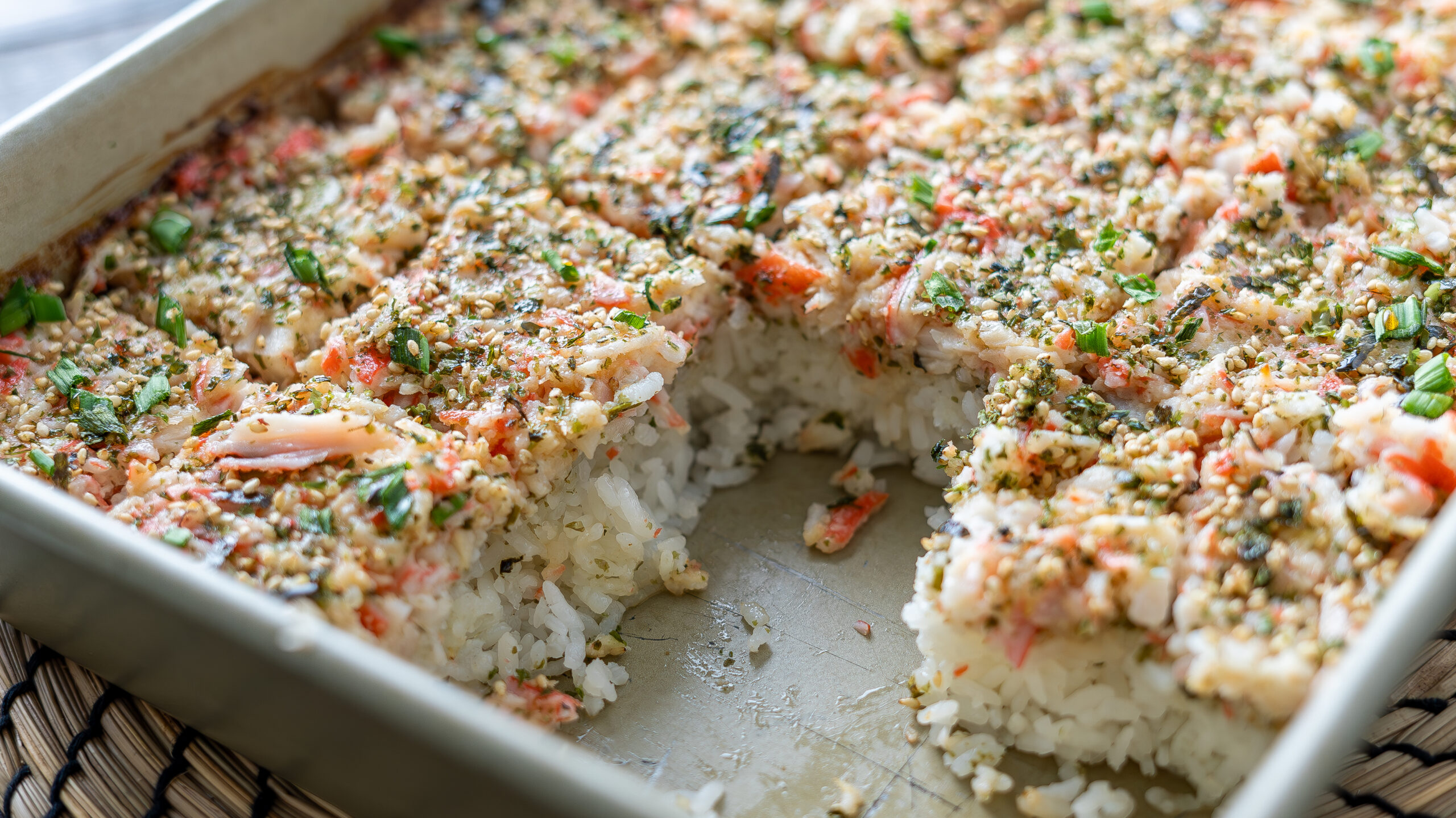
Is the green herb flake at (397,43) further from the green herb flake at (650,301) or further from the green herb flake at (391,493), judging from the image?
the green herb flake at (391,493)

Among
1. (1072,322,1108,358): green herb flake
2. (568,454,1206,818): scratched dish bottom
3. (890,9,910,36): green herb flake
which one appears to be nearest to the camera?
(568,454,1206,818): scratched dish bottom

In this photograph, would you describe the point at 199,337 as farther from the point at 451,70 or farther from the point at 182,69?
the point at 451,70

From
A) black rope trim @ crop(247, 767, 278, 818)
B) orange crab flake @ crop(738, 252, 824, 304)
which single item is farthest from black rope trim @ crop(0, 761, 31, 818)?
orange crab flake @ crop(738, 252, 824, 304)

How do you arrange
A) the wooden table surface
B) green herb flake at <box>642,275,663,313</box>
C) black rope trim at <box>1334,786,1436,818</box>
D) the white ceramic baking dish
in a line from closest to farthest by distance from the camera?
the white ceramic baking dish
black rope trim at <box>1334,786,1436,818</box>
green herb flake at <box>642,275,663,313</box>
the wooden table surface

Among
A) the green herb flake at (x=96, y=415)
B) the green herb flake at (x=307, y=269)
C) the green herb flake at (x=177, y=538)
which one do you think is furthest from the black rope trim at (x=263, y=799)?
the green herb flake at (x=307, y=269)

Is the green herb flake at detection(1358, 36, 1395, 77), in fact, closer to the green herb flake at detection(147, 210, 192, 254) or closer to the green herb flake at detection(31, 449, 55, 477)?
the green herb flake at detection(147, 210, 192, 254)

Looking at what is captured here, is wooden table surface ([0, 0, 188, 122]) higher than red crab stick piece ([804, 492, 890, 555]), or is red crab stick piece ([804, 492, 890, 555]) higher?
wooden table surface ([0, 0, 188, 122])

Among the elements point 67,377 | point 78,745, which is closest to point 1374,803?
point 78,745

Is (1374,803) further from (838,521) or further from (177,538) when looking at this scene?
(177,538)
